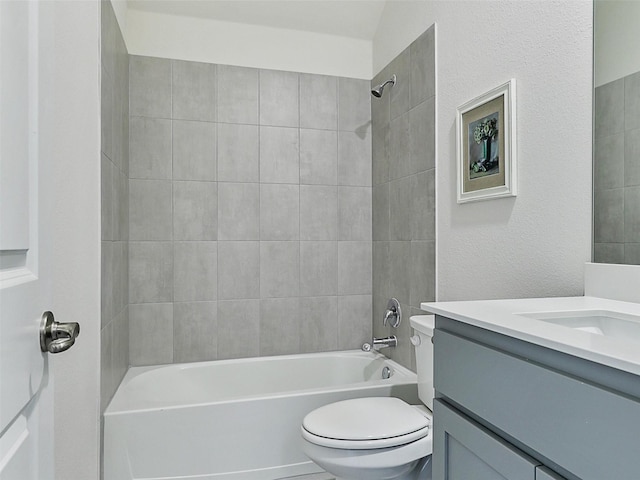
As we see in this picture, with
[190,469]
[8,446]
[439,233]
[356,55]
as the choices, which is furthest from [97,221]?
[356,55]

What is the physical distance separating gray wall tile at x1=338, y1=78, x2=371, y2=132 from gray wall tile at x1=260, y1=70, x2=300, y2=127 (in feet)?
0.95

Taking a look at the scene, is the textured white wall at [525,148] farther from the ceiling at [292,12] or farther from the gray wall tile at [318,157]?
the gray wall tile at [318,157]

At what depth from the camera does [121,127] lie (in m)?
2.22

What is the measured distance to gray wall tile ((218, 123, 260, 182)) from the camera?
2.61 m

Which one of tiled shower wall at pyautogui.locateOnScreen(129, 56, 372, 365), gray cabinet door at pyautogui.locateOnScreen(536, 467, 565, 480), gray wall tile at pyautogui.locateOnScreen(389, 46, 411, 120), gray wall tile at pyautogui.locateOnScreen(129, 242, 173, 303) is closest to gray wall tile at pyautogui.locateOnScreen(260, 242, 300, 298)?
tiled shower wall at pyautogui.locateOnScreen(129, 56, 372, 365)

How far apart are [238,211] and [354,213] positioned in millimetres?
723

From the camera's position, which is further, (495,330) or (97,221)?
(97,221)

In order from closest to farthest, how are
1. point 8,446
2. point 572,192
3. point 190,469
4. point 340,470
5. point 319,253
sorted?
point 8,446
point 572,192
point 340,470
point 190,469
point 319,253

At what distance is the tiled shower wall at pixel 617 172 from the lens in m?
1.21

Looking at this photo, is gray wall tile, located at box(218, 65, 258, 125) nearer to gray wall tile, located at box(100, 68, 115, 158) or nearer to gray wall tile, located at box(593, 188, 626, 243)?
gray wall tile, located at box(100, 68, 115, 158)

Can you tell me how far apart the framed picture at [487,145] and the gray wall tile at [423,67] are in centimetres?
32

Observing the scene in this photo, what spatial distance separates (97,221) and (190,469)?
109cm

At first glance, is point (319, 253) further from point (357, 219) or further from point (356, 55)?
point (356, 55)

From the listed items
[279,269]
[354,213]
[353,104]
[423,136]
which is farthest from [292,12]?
[279,269]
